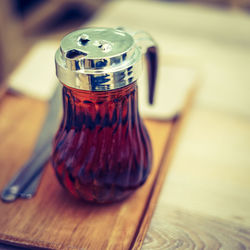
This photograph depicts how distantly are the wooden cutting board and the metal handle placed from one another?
0.12 m

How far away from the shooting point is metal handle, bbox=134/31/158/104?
1.54 ft

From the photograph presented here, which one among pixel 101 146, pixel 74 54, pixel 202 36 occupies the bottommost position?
pixel 202 36

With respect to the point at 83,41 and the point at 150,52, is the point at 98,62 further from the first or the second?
the point at 150,52

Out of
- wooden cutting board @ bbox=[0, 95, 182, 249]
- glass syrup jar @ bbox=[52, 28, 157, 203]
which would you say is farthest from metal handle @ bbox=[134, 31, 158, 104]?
wooden cutting board @ bbox=[0, 95, 182, 249]

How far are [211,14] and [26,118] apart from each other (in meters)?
0.73

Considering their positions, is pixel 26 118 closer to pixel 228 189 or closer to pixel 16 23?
pixel 228 189

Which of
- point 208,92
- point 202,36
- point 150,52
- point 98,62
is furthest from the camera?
point 202,36

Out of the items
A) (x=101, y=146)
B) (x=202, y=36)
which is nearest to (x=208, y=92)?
(x=202, y=36)

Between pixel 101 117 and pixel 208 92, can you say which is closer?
pixel 101 117

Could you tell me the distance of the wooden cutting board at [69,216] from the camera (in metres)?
0.45

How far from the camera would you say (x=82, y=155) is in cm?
46

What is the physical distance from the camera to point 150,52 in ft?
1.70

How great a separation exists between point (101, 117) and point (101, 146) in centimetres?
4

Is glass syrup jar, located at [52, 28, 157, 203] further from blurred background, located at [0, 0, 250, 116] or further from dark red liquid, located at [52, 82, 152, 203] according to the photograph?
blurred background, located at [0, 0, 250, 116]
